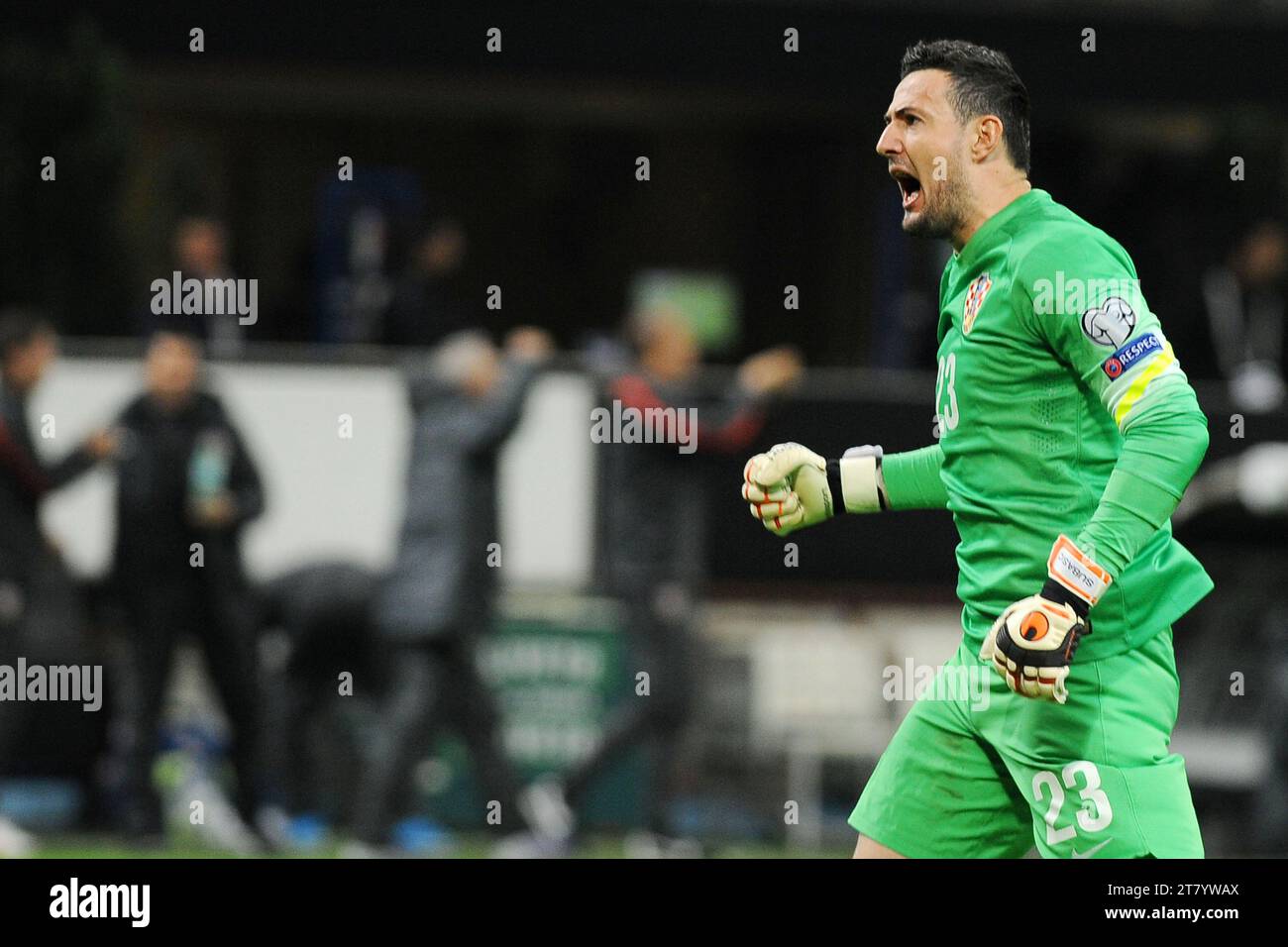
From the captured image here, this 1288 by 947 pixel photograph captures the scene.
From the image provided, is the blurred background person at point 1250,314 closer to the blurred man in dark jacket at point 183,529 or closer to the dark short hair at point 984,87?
the blurred man in dark jacket at point 183,529

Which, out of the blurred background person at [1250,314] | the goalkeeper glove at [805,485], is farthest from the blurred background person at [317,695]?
the goalkeeper glove at [805,485]

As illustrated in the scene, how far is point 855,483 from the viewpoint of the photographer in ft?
18.4

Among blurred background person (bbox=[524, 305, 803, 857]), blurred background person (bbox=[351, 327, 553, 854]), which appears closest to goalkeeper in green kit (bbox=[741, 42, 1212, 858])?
blurred background person (bbox=[351, 327, 553, 854])

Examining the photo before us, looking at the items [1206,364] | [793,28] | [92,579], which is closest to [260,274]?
[793,28]

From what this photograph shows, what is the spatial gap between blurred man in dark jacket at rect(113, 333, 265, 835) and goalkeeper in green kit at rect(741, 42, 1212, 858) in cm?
652

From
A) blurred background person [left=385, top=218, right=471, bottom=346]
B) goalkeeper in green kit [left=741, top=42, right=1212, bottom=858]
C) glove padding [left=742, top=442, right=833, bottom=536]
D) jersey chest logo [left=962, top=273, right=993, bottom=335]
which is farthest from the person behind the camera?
blurred background person [left=385, top=218, right=471, bottom=346]

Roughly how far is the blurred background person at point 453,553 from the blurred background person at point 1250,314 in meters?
4.85

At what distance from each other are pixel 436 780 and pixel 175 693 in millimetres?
1402

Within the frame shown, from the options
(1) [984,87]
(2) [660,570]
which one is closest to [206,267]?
(2) [660,570]

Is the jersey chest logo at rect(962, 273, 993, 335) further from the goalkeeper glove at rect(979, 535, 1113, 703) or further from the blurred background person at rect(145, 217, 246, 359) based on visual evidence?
the blurred background person at rect(145, 217, 246, 359)

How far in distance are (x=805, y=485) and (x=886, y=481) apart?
7.7 inches

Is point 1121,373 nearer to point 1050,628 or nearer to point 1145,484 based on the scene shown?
point 1145,484

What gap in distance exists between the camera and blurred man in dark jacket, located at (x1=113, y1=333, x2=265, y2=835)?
37.2ft
